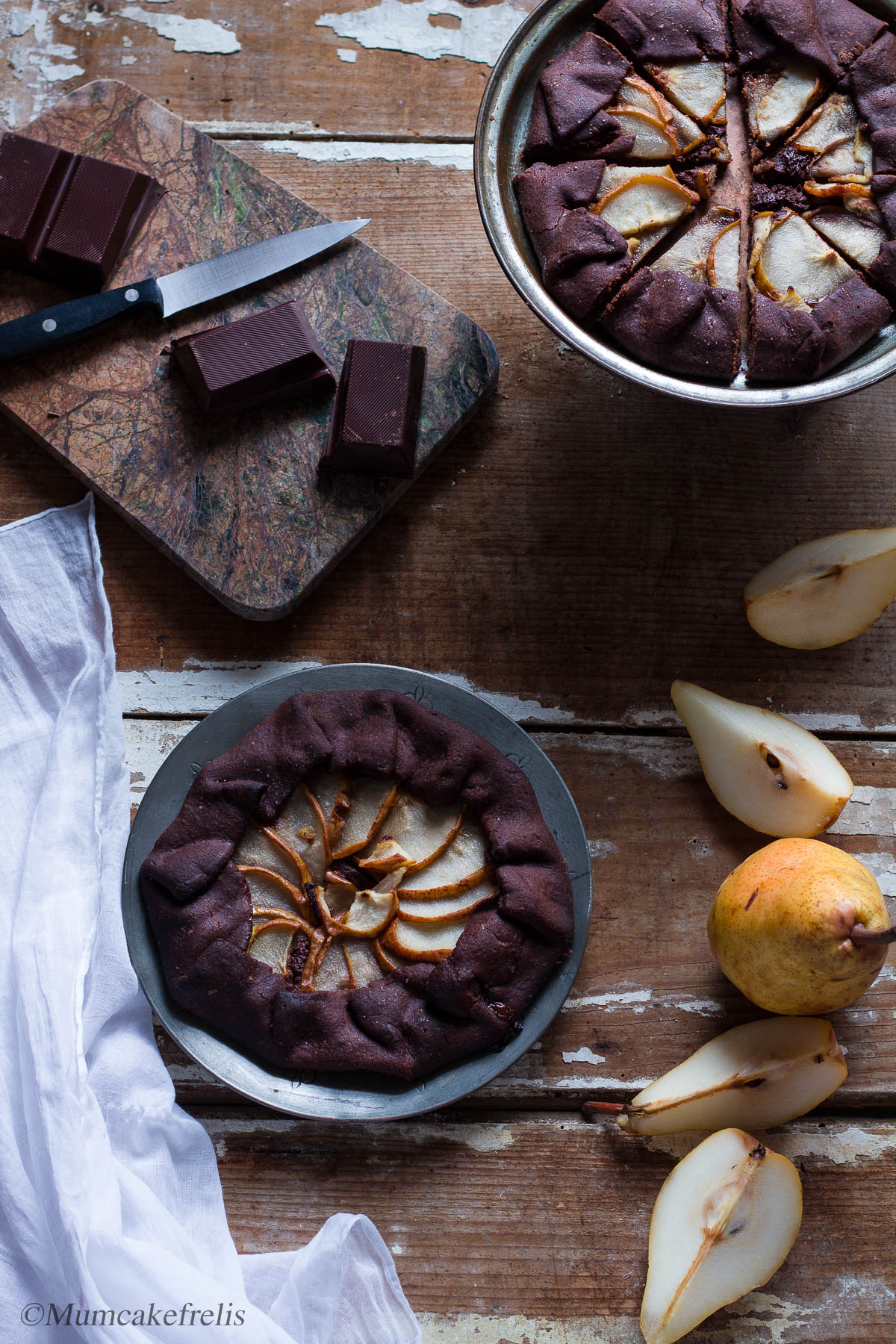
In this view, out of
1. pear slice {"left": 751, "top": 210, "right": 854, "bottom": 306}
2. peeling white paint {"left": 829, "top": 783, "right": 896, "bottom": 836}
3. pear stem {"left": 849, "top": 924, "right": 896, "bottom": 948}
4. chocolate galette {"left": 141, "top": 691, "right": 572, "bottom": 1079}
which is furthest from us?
peeling white paint {"left": 829, "top": 783, "right": 896, "bottom": 836}

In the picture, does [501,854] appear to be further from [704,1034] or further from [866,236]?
[866,236]

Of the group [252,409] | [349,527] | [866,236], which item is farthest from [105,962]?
[866,236]

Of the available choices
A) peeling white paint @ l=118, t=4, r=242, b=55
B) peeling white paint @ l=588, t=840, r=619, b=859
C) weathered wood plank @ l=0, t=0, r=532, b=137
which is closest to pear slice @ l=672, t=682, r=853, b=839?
peeling white paint @ l=588, t=840, r=619, b=859

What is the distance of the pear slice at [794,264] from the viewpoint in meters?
1.45

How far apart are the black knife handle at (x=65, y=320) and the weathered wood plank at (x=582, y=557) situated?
6.6 inches

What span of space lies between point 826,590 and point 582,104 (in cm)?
84

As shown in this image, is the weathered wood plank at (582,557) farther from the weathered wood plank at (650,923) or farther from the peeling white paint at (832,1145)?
the peeling white paint at (832,1145)

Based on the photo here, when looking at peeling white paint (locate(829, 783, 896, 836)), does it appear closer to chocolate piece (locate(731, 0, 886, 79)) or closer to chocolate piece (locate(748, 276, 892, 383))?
chocolate piece (locate(748, 276, 892, 383))

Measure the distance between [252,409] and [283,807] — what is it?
0.68 metres

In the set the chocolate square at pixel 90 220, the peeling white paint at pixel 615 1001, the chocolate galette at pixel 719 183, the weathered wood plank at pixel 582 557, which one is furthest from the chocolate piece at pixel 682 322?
the peeling white paint at pixel 615 1001

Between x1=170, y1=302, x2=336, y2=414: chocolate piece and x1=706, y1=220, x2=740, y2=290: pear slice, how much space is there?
2.10 ft

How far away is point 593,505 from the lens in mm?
1811

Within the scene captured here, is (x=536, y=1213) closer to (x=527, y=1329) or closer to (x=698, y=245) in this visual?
(x=527, y=1329)

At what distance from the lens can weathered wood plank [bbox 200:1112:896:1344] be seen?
1.63 m
